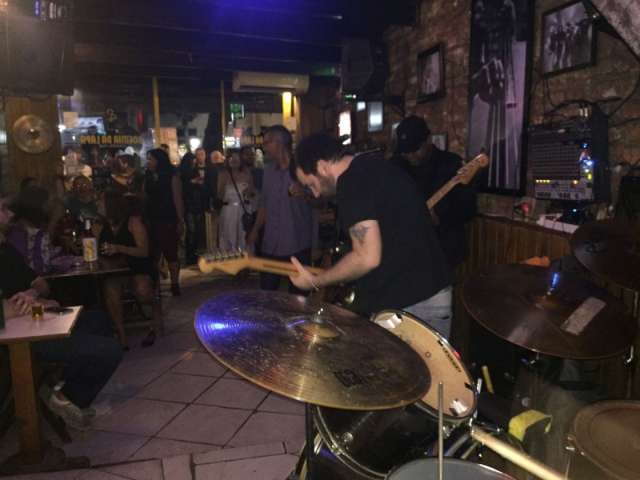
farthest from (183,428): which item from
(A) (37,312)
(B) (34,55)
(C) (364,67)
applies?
(C) (364,67)

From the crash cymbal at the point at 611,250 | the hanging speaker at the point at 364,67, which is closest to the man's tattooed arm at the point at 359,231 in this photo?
the crash cymbal at the point at 611,250

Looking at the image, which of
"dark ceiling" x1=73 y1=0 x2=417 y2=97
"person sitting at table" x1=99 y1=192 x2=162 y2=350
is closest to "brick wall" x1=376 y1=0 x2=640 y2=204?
Result: "dark ceiling" x1=73 y1=0 x2=417 y2=97

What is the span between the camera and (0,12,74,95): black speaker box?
482 centimetres

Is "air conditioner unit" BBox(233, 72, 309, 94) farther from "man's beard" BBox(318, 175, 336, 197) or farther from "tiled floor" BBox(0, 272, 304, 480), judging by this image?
"man's beard" BBox(318, 175, 336, 197)

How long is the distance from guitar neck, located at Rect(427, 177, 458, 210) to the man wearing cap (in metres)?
0.05

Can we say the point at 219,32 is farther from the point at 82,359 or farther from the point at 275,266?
the point at 275,266

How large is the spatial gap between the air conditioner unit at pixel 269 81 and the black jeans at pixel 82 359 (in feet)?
27.0

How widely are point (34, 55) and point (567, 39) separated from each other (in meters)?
4.73

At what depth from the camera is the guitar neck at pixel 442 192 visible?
3609 mm

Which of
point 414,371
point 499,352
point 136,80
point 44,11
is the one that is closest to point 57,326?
point 414,371

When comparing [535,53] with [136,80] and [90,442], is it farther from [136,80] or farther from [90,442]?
[136,80]

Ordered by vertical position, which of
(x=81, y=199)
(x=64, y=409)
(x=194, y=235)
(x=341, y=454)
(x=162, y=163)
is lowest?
(x=64, y=409)

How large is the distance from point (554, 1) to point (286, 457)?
10.4 feet

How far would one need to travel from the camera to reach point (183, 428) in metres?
3.19
